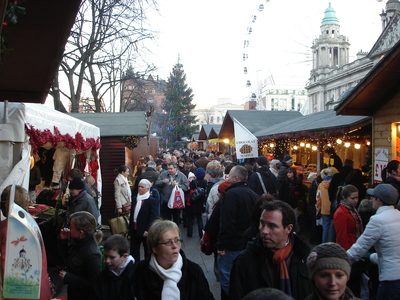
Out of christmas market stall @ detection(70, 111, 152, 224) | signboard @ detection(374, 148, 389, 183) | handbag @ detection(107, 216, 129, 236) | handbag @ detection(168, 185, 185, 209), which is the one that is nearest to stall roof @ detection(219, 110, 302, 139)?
christmas market stall @ detection(70, 111, 152, 224)

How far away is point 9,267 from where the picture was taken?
3326mm

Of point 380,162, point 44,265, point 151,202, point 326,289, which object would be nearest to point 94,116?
point 151,202

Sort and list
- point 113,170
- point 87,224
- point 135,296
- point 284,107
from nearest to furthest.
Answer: point 135,296
point 87,224
point 113,170
point 284,107

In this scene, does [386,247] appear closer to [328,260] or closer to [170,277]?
[328,260]

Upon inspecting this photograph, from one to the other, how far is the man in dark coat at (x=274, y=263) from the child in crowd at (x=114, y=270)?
928 millimetres

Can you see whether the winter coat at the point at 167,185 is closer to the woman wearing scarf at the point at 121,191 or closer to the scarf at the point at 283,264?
the woman wearing scarf at the point at 121,191

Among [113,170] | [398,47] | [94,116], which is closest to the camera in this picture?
[398,47]

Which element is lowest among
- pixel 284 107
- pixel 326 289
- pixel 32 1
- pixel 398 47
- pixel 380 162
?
pixel 326 289

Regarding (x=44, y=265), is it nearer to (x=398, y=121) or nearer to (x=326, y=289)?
(x=326, y=289)

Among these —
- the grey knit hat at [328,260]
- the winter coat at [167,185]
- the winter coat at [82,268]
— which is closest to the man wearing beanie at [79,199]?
the winter coat at [82,268]

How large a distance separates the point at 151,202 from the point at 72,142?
2.23 m

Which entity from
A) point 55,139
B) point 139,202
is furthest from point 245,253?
point 55,139

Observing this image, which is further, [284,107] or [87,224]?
[284,107]

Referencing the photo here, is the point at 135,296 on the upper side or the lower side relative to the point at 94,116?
lower
